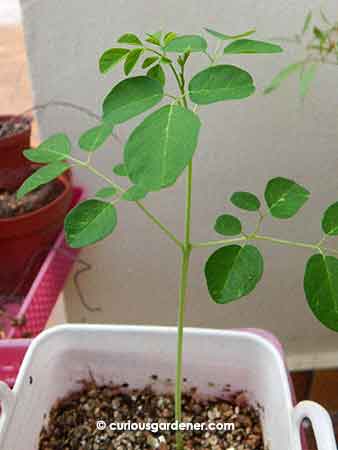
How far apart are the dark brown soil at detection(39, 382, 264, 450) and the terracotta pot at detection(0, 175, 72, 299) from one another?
407mm

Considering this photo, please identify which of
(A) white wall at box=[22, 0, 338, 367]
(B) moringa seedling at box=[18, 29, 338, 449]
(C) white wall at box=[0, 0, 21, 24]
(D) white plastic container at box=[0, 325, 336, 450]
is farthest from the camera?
(C) white wall at box=[0, 0, 21, 24]

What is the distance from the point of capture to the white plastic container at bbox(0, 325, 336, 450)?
65cm

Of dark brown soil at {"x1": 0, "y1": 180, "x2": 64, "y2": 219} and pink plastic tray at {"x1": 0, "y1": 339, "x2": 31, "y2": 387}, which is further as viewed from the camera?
dark brown soil at {"x1": 0, "y1": 180, "x2": 64, "y2": 219}

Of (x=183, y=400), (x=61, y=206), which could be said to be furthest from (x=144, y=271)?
(x=183, y=400)

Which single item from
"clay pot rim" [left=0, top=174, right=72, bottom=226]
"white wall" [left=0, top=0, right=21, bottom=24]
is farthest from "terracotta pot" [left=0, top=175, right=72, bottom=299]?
"white wall" [left=0, top=0, right=21, bottom=24]

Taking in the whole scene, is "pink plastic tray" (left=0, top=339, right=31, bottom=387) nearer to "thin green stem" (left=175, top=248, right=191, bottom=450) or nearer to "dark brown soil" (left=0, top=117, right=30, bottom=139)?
"thin green stem" (left=175, top=248, right=191, bottom=450)

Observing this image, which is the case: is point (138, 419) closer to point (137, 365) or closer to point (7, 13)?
point (137, 365)

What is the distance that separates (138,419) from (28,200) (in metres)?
0.55

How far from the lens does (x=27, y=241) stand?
1.09m

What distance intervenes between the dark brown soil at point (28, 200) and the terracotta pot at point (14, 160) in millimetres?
27

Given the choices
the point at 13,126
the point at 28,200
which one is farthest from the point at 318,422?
the point at 13,126

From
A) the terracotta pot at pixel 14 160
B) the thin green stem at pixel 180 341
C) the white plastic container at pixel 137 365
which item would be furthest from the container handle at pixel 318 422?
the terracotta pot at pixel 14 160

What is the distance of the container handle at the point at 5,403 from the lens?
601 mm

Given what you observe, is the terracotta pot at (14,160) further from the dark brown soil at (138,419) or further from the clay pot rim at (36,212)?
the dark brown soil at (138,419)
